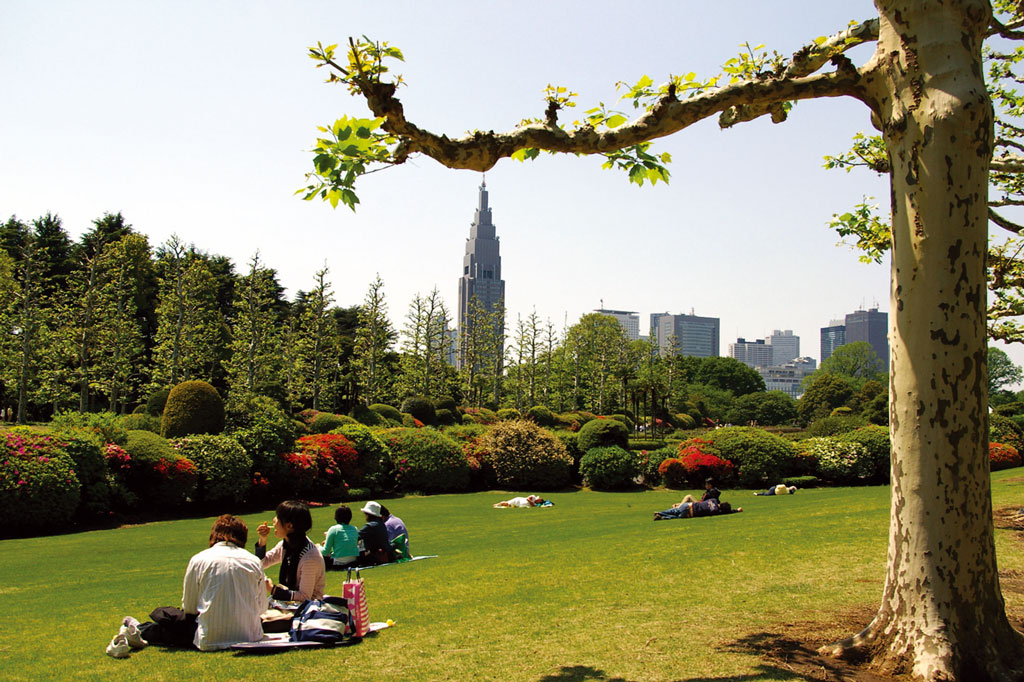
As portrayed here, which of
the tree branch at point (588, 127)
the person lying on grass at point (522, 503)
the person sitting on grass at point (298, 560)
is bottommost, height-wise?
the person lying on grass at point (522, 503)

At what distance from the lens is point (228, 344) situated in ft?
134

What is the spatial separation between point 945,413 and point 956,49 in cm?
228

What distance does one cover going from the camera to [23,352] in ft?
104

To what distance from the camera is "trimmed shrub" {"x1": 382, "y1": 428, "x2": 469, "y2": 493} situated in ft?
75.4

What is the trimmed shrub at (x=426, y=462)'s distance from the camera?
23.0 metres

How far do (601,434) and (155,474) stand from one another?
14.9m

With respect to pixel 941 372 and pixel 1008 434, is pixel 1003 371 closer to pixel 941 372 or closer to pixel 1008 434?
pixel 1008 434

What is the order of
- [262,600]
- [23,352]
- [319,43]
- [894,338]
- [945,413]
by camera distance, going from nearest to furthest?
[945,413], [894,338], [319,43], [262,600], [23,352]

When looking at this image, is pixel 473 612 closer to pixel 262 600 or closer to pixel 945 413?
pixel 262 600

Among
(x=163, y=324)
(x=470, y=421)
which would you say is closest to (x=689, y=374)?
(x=470, y=421)

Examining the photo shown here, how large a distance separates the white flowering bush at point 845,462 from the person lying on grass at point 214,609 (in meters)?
22.8

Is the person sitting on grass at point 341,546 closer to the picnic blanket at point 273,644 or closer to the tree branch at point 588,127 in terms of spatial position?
the picnic blanket at point 273,644

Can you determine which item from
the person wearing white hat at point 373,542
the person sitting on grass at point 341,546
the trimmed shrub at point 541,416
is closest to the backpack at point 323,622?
the person sitting on grass at point 341,546

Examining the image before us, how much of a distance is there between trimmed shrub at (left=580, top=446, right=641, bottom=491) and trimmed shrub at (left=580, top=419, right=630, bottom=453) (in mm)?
1277
